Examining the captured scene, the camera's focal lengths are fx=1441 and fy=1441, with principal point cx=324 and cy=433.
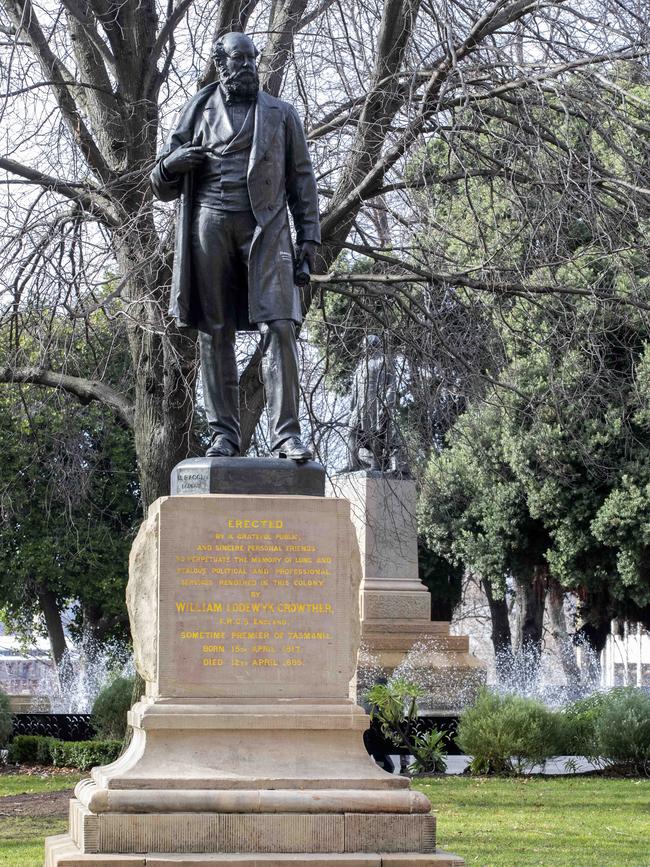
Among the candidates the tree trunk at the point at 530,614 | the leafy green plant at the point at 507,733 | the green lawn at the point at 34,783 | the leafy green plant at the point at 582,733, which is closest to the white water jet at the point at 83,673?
the green lawn at the point at 34,783

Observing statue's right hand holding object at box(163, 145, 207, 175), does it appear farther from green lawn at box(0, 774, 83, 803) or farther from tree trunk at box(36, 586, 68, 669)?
tree trunk at box(36, 586, 68, 669)

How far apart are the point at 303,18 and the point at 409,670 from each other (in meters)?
9.63

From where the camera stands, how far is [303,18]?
531 inches

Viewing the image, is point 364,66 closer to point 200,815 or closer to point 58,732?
point 200,815

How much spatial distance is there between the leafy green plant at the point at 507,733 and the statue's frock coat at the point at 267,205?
8385 millimetres

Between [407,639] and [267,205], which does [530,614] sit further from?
[267,205]

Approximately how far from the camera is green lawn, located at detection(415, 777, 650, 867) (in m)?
10.3

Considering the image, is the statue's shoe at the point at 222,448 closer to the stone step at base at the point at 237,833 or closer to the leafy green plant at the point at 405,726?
the stone step at base at the point at 237,833

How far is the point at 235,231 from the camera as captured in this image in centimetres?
863

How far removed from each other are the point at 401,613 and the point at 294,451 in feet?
41.0

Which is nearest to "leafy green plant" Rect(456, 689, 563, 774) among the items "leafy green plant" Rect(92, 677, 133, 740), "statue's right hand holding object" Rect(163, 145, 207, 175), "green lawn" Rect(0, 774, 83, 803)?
"green lawn" Rect(0, 774, 83, 803)

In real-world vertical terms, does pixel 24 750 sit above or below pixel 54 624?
Answer: above

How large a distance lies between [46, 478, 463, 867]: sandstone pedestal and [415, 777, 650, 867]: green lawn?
2363mm

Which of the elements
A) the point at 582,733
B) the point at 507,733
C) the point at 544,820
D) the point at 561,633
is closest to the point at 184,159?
the point at 544,820
